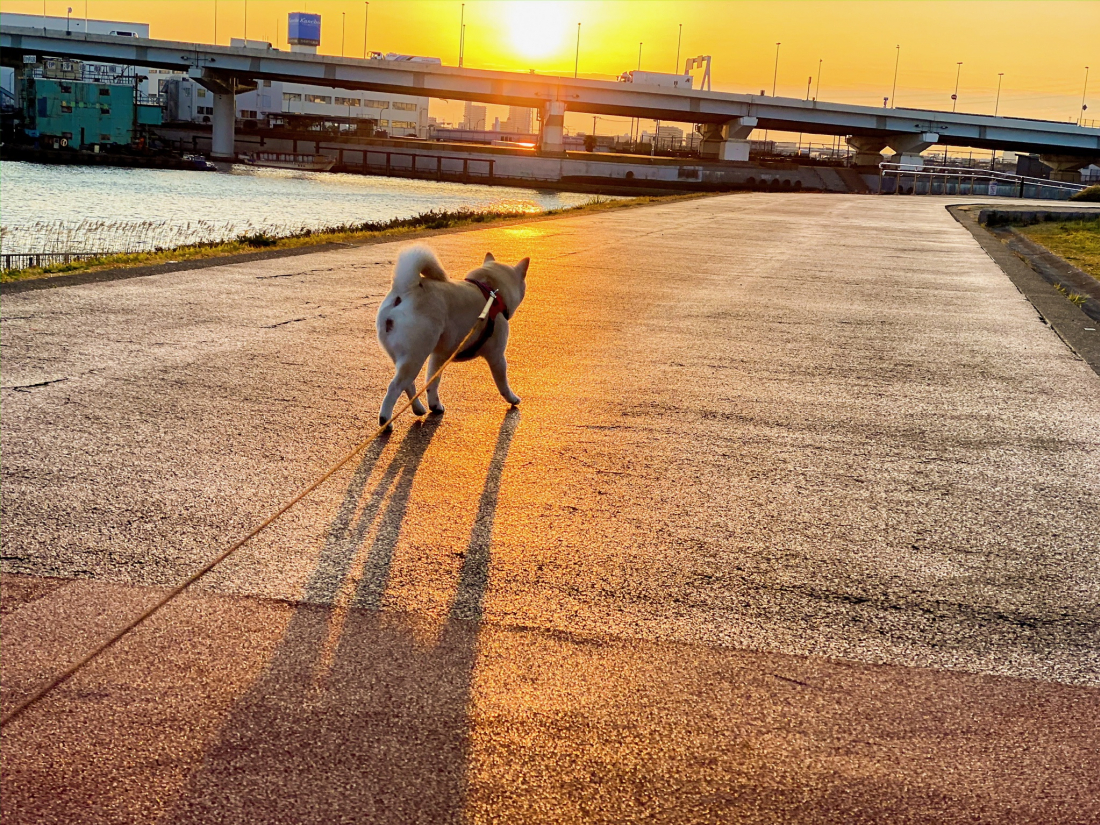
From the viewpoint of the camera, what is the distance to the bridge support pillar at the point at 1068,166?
102 m

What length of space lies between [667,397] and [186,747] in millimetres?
4432

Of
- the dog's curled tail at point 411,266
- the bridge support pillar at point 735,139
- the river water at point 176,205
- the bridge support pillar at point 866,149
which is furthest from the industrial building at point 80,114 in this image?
the dog's curled tail at point 411,266

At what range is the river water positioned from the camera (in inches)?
1050

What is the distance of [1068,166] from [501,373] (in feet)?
362

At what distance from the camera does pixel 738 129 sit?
91688 mm

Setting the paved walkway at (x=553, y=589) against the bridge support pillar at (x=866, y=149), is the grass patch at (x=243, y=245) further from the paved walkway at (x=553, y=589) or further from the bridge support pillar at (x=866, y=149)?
the bridge support pillar at (x=866, y=149)

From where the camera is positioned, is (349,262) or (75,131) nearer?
(349,262)

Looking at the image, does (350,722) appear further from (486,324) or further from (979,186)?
(979,186)

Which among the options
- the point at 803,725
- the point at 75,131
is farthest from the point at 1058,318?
the point at 75,131

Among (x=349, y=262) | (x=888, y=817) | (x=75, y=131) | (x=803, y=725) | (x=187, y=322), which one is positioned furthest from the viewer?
(x=75, y=131)

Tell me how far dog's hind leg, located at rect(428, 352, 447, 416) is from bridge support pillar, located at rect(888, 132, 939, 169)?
87719 millimetres

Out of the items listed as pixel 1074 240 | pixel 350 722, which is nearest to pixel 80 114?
pixel 1074 240

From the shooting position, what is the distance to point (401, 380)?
16.8 ft

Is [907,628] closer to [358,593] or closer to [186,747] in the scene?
[358,593]
